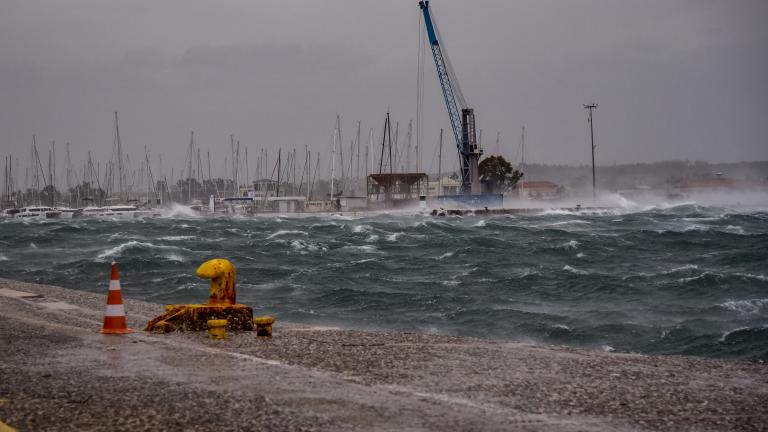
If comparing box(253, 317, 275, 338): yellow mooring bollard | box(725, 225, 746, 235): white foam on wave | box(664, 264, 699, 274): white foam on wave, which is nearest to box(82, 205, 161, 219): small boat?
box(725, 225, 746, 235): white foam on wave

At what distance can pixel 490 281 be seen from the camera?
28.0m

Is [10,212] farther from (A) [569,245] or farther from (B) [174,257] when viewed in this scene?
(A) [569,245]

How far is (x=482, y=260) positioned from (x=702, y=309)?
1367cm

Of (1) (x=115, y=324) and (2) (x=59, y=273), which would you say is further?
(2) (x=59, y=273)

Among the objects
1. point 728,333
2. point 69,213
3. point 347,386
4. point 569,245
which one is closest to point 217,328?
point 347,386

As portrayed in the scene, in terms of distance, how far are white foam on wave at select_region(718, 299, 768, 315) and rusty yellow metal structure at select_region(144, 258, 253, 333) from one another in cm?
1614

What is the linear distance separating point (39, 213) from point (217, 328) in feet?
Result: 365

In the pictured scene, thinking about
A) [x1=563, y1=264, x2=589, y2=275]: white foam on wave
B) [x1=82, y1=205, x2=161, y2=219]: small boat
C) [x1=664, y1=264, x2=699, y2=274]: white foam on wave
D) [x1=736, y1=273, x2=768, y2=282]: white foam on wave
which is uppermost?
Answer: [x1=82, y1=205, x2=161, y2=219]: small boat

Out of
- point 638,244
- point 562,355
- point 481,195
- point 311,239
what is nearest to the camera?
point 562,355

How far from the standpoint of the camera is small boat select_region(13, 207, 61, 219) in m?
110

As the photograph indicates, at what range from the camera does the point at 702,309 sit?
2227 cm

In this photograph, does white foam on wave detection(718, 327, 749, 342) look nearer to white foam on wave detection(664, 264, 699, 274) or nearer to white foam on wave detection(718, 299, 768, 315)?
white foam on wave detection(718, 299, 768, 315)

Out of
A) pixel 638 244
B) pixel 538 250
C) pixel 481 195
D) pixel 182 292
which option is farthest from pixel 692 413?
pixel 481 195

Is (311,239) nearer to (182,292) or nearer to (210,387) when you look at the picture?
(182,292)
